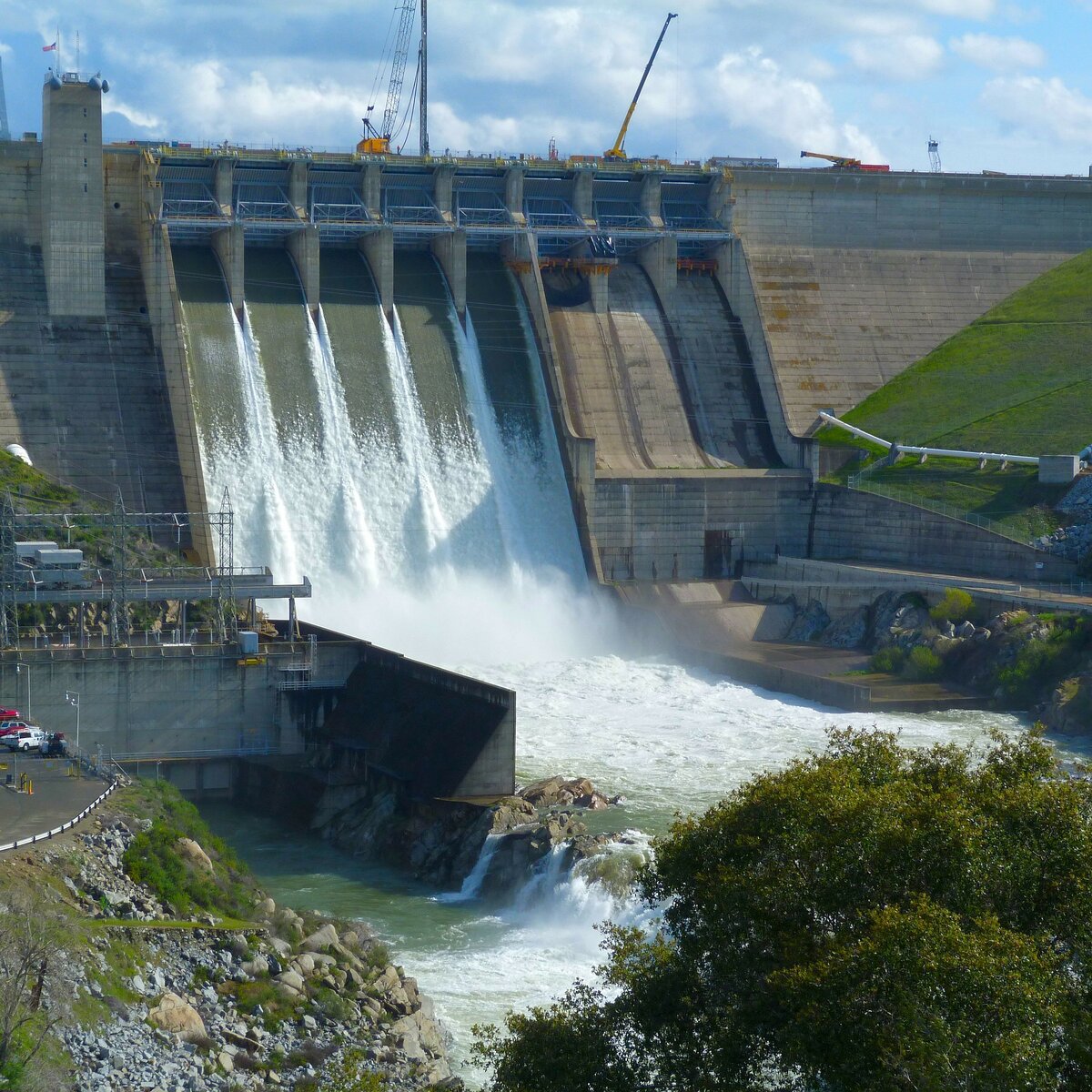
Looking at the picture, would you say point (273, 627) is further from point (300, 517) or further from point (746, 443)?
point (746, 443)

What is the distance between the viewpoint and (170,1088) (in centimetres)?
1911

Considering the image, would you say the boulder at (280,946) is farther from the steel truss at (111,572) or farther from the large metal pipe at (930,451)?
the large metal pipe at (930,451)

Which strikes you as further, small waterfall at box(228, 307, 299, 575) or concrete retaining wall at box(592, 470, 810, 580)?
concrete retaining wall at box(592, 470, 810, 580)

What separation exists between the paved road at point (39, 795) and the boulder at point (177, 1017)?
460 cm

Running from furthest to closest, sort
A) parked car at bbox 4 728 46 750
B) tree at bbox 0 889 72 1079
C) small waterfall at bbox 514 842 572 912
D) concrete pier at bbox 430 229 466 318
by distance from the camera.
Result: concrete pier at bbox 430 229 466 318, parked car at bbox 4 728 46 750, small waterfall at bbox 514 842 572 912, tree at bbox 0 889 72 1079

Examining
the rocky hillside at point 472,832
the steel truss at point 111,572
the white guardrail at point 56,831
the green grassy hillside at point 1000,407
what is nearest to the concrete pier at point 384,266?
the steel truss at point 111,572

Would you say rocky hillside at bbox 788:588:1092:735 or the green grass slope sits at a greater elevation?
the green grass slope

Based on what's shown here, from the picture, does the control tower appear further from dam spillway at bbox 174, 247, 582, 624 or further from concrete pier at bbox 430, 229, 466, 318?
concrete pier at bbox 430, 229, 466, 318

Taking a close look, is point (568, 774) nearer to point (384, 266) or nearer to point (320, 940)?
point (320, 940)

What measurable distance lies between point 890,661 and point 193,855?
23.3 metres

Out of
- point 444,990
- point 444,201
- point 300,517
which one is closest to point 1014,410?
point 444,201

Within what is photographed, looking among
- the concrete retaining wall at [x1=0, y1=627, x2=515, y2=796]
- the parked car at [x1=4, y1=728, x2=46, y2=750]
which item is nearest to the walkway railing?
the parked car at [x1=4, y1=728, x2=46, y2=750]

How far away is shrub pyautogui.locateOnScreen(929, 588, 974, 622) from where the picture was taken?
44906mm

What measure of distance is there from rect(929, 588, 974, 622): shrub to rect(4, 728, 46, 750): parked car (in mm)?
23461
